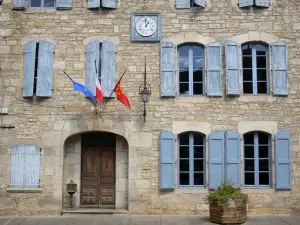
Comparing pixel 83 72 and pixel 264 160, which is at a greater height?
pixel 83 72

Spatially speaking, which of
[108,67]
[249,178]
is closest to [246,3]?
[108,67]

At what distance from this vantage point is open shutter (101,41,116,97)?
357 inches

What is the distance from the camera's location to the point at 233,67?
29.9 ft

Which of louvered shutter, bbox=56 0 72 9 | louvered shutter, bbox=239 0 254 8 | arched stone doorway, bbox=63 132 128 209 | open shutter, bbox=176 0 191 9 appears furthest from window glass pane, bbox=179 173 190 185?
louvered shutter, bbox=56 0 72 9

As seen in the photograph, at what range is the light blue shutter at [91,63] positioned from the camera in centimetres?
911

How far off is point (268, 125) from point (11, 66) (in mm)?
6581

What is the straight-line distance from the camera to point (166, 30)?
9266 millimetres

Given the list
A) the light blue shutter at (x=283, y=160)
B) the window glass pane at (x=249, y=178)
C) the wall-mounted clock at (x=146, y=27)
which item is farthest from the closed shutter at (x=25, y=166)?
the light blue shutter at (x=283, y=160)

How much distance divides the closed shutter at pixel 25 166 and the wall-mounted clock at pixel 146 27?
12.4ft

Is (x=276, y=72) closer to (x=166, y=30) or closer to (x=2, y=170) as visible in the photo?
(x=166, y=30)

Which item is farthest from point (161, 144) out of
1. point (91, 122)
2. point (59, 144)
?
point (59, 144)

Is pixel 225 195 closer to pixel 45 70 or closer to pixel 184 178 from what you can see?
pixel 184 178

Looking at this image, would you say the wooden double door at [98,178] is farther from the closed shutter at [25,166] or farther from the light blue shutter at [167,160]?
the light blue shutter at [167,160]

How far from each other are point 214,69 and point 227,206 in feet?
10.9
